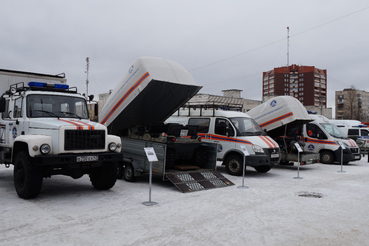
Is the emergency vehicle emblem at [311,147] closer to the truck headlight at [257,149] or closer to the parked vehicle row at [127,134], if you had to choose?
the parked vehicle row at [127,134]

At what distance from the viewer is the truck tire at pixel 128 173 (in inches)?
393

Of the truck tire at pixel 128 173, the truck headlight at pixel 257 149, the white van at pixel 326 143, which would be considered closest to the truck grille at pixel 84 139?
the truck tire at pixel 128 173

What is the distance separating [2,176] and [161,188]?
5556 mm

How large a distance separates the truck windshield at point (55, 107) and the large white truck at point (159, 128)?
1.38 metres

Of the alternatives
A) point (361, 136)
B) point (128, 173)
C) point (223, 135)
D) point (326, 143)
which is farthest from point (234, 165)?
point (361, 136)

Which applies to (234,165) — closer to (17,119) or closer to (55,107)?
(55,107)

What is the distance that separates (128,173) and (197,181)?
229cm

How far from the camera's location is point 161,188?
9.18m

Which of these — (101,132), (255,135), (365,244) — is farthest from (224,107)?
(365,244)

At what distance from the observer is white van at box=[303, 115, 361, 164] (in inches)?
619

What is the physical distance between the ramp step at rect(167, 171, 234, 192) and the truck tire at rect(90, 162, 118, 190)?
150cm

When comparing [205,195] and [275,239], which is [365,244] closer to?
[275,239]

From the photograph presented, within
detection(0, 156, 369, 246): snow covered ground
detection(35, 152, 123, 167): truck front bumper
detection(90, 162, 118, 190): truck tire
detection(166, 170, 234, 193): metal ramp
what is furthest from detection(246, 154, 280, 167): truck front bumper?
detection(35, 152, 123, 167): truck front bumper

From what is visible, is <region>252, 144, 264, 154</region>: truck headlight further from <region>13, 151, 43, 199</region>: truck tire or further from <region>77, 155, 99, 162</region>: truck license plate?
<region>13, 151, 43, 199</region>: truck tire
